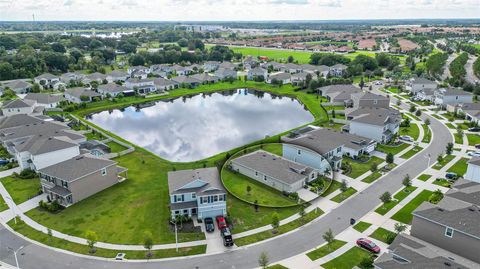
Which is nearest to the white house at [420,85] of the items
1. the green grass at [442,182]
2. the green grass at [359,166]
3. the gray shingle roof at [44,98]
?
the green grass at [359,166]

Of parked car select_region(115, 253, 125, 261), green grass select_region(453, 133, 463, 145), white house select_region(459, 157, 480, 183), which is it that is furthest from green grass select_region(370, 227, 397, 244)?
green grass select_region(453, 133, 463, 145)

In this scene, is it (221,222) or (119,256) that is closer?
(119,256)

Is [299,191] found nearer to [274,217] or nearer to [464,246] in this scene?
[274,217]

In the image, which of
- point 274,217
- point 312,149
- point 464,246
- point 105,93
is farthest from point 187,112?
point 464,246

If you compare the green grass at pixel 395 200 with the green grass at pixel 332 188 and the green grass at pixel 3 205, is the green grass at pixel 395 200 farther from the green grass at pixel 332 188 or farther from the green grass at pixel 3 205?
the green grass at pixel 3 205

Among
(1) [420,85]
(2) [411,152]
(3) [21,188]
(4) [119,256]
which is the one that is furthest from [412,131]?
(3) [21,188]

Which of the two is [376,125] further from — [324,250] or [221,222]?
[221,222]

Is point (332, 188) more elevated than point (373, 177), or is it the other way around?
point (373, 177)
